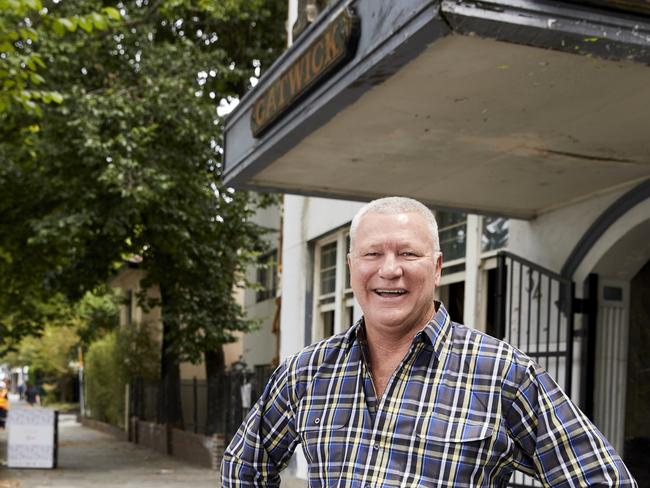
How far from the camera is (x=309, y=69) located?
19.5 ft

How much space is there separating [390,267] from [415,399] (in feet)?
1.04

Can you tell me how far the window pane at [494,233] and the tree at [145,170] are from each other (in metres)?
8.62

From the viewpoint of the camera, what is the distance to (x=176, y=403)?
22875 millimetres

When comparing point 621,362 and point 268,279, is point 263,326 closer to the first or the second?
point 268,279

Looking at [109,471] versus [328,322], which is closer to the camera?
[328,322]

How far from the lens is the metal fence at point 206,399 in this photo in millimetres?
17766

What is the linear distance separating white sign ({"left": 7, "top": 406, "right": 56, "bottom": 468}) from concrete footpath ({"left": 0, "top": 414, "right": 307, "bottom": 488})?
0.62ft

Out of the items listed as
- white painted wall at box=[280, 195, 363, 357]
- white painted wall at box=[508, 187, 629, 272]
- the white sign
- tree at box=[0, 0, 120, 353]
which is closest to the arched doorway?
white painted wall at box=[508, 187, 629, 272]

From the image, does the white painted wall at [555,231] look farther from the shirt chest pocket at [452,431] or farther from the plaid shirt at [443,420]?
the shirt chest pocket at [452,431]

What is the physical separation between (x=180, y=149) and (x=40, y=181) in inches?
96.5

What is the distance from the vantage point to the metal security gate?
24.5 ft

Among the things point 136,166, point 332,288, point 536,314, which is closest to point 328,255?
point 332,288

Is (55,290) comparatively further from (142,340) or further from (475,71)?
(475,71)

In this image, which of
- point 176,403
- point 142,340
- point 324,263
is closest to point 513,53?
point 324,263
